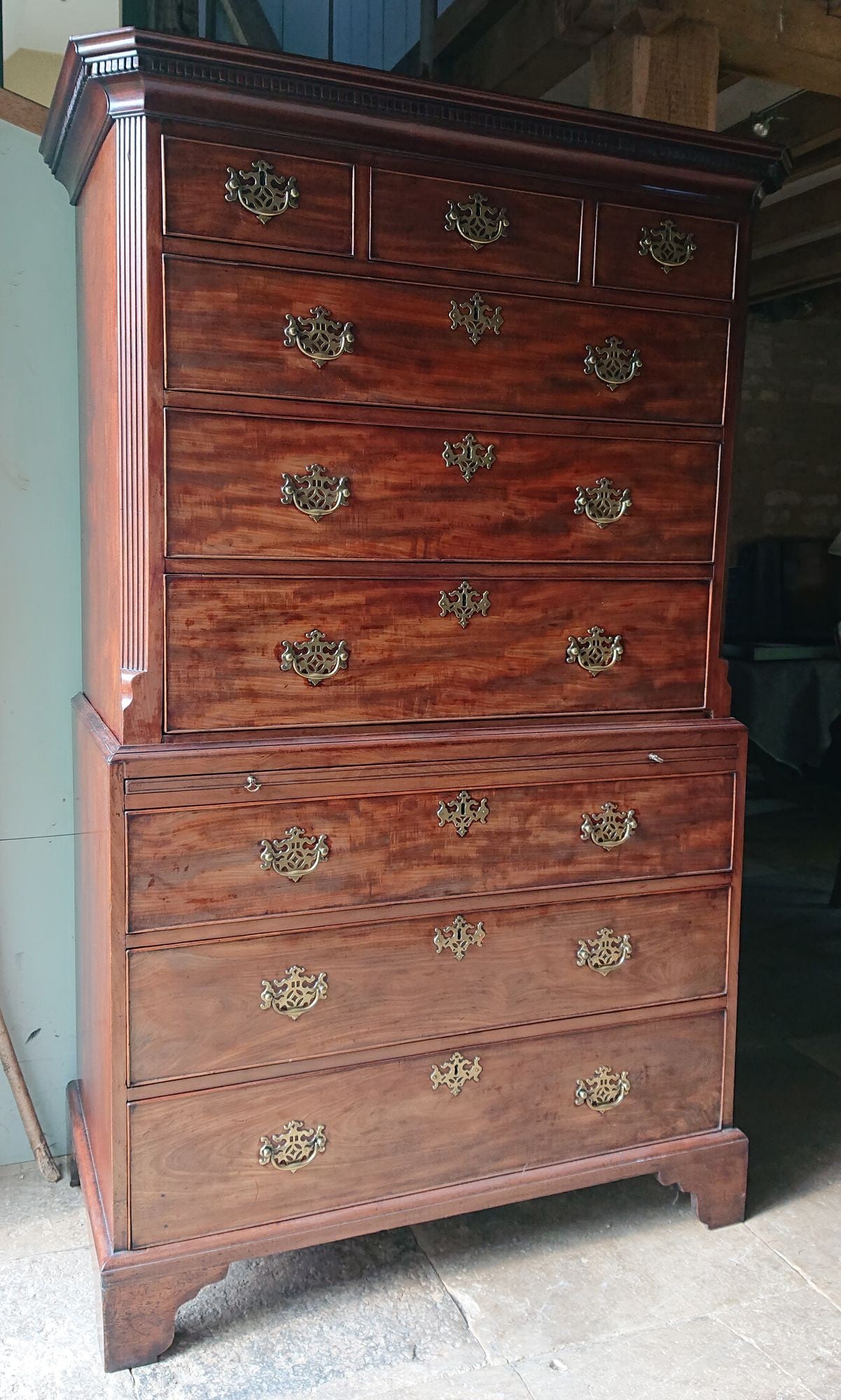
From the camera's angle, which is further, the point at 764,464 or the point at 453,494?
the point at 764,464

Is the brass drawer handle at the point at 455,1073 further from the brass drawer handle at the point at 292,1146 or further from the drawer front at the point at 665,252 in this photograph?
the drawer front at the point at 665,252

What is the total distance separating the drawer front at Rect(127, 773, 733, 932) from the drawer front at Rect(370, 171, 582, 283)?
81cm

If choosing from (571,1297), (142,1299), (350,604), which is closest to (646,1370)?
(571,1297)

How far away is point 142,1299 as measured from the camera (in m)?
1.66

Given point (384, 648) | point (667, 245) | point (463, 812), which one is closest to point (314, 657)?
point (384, 648)

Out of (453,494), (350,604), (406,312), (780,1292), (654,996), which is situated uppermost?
(406,312)

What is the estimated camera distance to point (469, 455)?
Answer: 5.76 ft

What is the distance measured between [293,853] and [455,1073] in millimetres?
478

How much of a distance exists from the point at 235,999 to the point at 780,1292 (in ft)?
3.48

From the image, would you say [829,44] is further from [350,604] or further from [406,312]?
[350,604]

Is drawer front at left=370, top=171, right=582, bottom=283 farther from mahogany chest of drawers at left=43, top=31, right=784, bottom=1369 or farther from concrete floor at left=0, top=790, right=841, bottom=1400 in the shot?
concrete floor at left=0, top=790, right=841, bottom=1400

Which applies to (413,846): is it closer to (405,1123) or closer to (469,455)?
(405,1123)

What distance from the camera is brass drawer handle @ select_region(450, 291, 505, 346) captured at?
1716mm

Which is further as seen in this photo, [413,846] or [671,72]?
[671,72]
